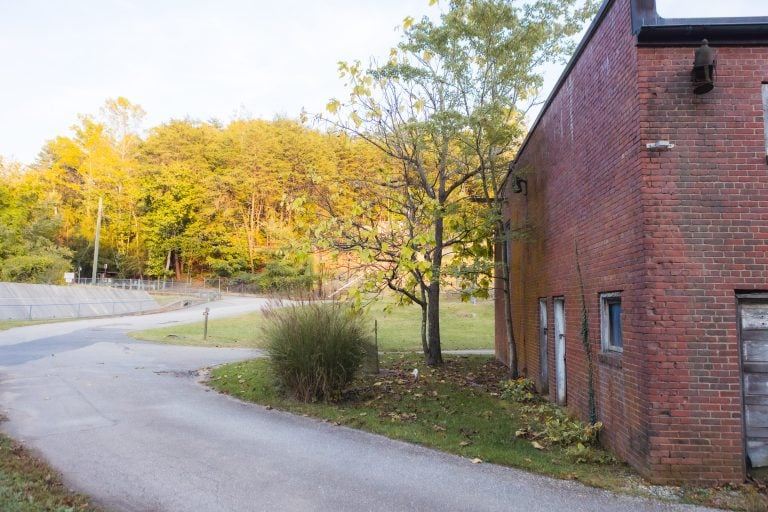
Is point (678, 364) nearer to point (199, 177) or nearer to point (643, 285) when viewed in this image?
point (643, 285)

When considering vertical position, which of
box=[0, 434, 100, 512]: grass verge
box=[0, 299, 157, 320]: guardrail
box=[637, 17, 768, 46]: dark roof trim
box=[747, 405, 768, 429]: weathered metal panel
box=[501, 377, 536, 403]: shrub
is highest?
box=[637, 17, 768, 46]: dark roof trim

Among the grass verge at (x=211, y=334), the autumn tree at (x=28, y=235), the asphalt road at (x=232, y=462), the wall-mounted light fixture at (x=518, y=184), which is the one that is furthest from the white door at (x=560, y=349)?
the autumn tree at (x=28, y=235)

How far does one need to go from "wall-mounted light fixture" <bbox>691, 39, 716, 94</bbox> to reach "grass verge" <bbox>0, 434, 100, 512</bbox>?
22.9ft

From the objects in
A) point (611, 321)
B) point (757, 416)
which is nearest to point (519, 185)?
point (611, 321)

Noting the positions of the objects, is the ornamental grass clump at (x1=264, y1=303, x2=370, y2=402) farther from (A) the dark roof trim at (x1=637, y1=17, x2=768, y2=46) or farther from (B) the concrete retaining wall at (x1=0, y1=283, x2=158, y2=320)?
(B) the concrete retaining wall at (x1=0, y1=283, x2=158, y2=320)

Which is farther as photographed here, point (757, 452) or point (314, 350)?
point (314, 350)

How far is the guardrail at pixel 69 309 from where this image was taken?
81.6ft

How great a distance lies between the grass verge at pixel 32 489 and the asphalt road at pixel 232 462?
0.19 metres

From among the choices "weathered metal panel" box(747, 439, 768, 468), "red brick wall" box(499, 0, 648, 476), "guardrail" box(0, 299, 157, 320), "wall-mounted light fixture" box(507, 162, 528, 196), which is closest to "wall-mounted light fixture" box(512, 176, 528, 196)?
"wall-mounted light fixture" box(507, 162, 528, 196)

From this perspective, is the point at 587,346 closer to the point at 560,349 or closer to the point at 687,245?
the point at 560,349

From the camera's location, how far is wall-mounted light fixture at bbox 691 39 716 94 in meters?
5.47

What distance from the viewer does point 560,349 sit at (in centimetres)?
931

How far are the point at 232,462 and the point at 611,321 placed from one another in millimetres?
4965

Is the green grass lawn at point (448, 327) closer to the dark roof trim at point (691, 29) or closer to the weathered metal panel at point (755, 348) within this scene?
the weathered metal panel at point (755, 348)
